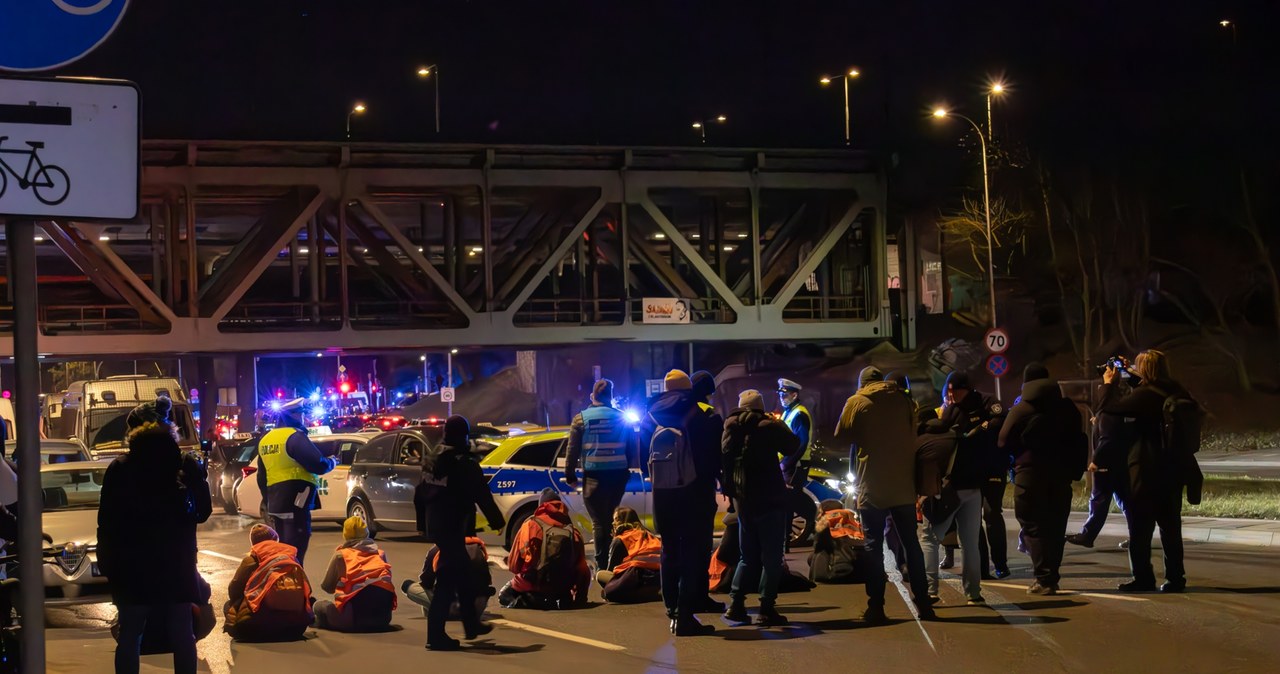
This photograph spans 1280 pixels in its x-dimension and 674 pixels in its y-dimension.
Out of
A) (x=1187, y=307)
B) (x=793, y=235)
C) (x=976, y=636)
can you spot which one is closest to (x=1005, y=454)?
(x=976, y=636)

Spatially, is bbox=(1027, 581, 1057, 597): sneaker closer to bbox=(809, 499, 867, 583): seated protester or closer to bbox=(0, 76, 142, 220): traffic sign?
bbox=(809, 499, 867, 583): seated protester

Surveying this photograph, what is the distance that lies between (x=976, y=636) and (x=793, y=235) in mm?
45512

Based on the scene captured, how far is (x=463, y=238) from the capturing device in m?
49.7

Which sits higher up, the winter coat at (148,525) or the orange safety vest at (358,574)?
the winter coat at (148,525)

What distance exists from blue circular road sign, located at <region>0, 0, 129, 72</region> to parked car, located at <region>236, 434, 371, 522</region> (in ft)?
51.3

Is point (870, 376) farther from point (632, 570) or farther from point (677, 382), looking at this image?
point (632, 570)

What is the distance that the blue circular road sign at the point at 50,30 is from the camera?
13.9 ft

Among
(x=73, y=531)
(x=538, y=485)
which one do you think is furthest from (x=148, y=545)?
(x=538, y=485)

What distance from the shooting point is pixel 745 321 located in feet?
166

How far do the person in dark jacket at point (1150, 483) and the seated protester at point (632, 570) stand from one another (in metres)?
4.02

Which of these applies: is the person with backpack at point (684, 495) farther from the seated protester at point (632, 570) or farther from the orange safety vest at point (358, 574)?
the orange safety vest at point (358, 574)

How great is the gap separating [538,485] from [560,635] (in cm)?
534

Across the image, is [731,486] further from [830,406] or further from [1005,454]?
[830,406]

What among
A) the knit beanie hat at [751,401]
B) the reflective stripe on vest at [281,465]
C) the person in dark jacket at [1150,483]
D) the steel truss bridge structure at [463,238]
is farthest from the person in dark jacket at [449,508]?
the steel truss bridge structure at [463,238]
